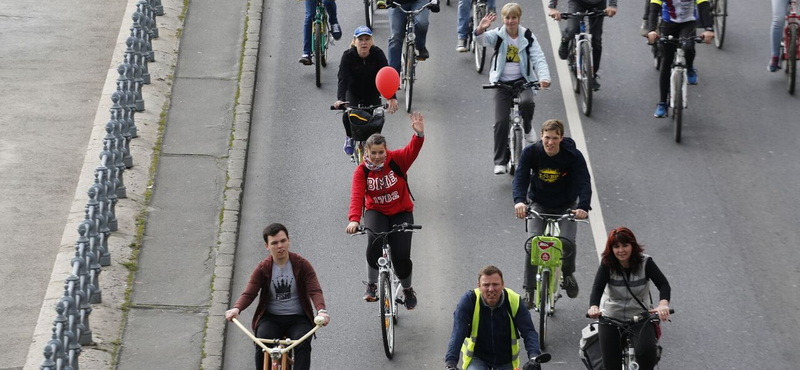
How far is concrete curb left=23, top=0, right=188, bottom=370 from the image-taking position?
12.2 metres

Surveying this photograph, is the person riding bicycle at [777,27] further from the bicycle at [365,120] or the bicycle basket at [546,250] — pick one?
the bicycle basket at [546,250]

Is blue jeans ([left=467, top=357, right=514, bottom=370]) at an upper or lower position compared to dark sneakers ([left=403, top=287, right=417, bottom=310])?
lower

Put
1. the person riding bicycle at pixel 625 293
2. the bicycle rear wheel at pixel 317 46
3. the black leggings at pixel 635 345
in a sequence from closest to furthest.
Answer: the person riding bicycle at pixel 625 293 < the black leggings at pixel 635 345 < the bicycle rear wheel at pixel 317 46

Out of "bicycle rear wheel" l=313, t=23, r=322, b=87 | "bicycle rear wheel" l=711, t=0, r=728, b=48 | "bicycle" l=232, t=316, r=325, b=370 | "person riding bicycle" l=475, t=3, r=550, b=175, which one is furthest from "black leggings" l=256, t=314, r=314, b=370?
"bicycle rear wheel" l=711, t=0, r=728, b=48

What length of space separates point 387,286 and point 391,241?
0.47 meters

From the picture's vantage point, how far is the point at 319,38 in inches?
669

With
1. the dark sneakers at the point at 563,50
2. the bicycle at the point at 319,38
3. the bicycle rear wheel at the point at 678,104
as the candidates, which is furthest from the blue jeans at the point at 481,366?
the dark sneakers at the point at 563,50

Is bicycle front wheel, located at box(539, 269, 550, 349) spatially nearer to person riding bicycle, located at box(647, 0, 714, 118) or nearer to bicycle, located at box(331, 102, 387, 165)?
bicycle, located at box(331, 102, 387, 165)

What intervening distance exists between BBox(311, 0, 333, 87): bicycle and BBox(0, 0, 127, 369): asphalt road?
2.84m

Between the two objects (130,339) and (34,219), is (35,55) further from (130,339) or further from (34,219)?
(130,339)

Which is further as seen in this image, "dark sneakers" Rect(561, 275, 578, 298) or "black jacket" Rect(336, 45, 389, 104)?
"black jacket" Rect(336, 45, 389, 104)

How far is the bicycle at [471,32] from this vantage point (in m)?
17.6

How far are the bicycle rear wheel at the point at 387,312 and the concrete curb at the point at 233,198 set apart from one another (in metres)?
1.49

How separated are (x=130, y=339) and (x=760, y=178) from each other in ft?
23.3
